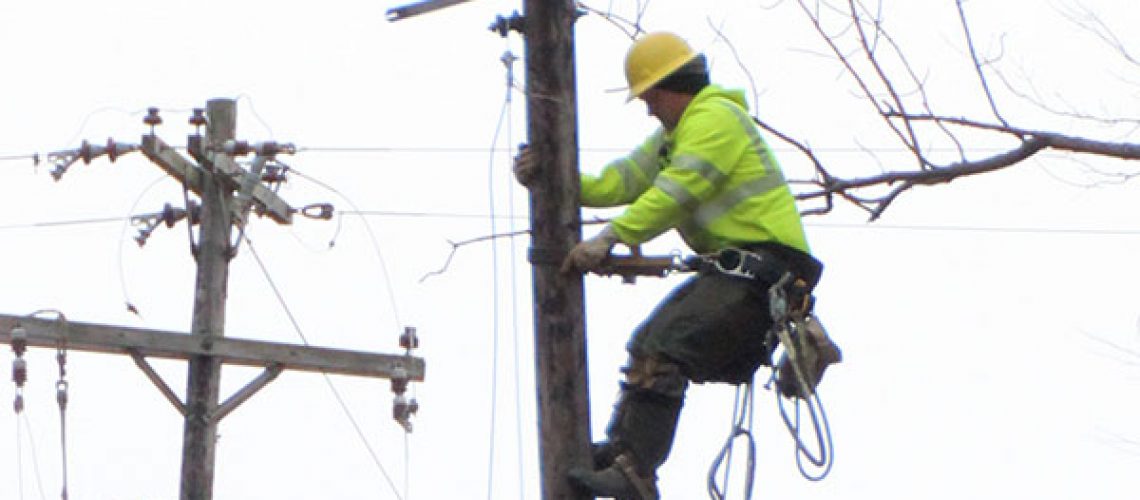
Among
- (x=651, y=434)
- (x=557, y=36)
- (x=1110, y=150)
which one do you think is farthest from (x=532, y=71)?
(x=1110, y=150)

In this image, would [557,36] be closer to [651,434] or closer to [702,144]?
[702,144]

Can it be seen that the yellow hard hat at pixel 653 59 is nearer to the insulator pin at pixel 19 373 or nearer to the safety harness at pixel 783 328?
the safety harness at pixel 783 328

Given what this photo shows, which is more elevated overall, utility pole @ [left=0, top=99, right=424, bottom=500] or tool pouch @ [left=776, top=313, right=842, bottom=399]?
utility pole @ [left=0, top=99, right=424, bottom=500]

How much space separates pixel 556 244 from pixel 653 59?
0.70 meters

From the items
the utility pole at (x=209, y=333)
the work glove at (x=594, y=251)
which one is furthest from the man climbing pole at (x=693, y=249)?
the utility pole at (x=209, y=333)

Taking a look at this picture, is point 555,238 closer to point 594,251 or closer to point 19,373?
point 594,251

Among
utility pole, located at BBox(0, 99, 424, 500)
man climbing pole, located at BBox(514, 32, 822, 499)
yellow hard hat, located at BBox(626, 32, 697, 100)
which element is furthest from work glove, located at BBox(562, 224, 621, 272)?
utility pole, located at BBox(0, 99, 424, 500)

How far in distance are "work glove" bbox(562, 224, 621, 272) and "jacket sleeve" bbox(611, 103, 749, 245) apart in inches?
1.8

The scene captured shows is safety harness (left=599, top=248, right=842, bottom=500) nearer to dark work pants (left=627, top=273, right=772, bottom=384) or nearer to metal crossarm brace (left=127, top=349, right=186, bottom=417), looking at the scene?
dark work pants (left=627, top=273, right=772, bottom=384)

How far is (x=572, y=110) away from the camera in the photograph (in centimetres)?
904

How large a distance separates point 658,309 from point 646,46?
0.88 metres

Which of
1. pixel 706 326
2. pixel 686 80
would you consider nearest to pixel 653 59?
pixel 686 80

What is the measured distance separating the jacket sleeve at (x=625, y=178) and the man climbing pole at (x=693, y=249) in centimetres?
9

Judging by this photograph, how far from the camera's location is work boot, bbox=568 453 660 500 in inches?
346
